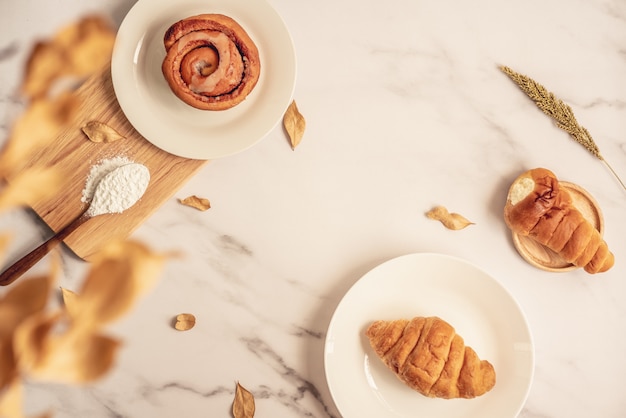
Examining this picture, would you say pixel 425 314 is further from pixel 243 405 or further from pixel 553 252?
pixel 243 405

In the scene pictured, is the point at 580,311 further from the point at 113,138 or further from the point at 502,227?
the point at 113,138

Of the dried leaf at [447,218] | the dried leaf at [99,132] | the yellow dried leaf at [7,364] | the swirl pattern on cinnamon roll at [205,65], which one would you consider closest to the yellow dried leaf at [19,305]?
the yellow dried leaf at [7,364]

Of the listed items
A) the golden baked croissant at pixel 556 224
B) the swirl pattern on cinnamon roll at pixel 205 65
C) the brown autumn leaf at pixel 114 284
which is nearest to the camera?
the brown autumn leaf at pixel 114 284

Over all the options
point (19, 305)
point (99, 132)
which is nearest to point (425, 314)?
point (99, 132)

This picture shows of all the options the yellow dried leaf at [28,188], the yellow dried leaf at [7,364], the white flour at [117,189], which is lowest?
the white flour at [117,189]

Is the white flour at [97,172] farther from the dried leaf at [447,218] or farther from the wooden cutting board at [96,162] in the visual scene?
the dried leaf at [447,218]
